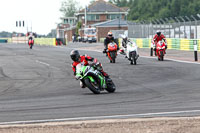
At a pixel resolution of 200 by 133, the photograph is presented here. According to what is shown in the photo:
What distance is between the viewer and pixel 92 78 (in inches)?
526

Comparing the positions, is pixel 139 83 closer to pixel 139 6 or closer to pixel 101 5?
pixel 101 5

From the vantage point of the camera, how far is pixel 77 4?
619 ft

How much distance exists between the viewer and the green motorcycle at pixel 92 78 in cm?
1319

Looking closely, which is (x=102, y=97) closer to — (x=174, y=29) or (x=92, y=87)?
(x=92, y=87)

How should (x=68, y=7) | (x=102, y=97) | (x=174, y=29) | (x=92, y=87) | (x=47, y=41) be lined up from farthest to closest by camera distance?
1. (x=68, y=7)
2. (x=47, y=41)
3. (x=174, y=29)
4. (x=92, y=87)
5. (x=102, y=97)

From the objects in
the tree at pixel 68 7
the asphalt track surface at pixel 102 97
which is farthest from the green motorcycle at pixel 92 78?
the tree at pixel 68 7

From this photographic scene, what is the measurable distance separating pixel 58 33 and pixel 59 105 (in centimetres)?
17464

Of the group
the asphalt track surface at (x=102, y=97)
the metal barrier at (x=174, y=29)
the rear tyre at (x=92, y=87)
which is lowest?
the asphalt track surface at (x=102, y=97)

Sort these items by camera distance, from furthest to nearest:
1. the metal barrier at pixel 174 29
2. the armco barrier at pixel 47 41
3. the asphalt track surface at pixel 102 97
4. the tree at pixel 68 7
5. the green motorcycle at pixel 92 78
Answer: the tree at pixel 68 7, the armco barrier at pixel 47 41, the metal barrier at pixel 174 29, the green motorcycle at pixel 92 78, the asphalt track surface at pixel 102 97

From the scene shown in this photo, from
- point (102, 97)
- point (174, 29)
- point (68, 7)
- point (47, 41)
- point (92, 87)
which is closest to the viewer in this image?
point (102, 97)

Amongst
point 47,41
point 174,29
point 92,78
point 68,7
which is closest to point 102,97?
point 92,78

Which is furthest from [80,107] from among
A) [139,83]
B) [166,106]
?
[139,83]

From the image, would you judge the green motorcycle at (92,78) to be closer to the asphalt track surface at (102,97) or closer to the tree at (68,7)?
the asphalt track surface at (102,97)

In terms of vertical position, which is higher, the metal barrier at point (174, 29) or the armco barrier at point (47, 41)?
the metal barrier at point (174, 29)
